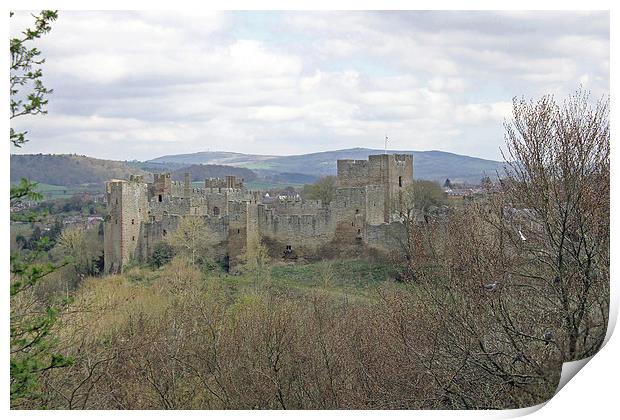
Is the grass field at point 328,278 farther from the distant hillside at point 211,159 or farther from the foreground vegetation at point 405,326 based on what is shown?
the distant hillside at point 211,159

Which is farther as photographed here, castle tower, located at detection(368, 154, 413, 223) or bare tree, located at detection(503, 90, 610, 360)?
castle tower, located at detection(368, 154, 413, 223)

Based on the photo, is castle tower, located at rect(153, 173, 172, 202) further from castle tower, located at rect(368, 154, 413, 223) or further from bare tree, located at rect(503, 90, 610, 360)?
bare tree, located at rect(503, 90, 610, 360)

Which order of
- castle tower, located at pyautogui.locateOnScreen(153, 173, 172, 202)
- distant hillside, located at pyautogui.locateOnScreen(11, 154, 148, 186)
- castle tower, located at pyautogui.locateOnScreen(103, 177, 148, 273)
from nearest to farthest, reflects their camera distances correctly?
castle tower, located at pyautogui.locateOnScreen(103, 177, 148, 273) < distant hillside, located at pyautogui.locateOnScreen(11, 154, 148, 186) < castle tower, located at pyautogui.locateOnScreen(153, 173, 172, 202)

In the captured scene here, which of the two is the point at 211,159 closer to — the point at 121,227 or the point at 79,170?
the point at 79,170

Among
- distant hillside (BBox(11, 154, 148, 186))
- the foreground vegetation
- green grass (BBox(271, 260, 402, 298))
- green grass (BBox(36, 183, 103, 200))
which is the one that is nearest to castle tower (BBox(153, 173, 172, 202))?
distant hillside (BBox(11, 154, 148, 186))

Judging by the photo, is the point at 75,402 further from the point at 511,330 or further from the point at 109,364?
the point at 511,330

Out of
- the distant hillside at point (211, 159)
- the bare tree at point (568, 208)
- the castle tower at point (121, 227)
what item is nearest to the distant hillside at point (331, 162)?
the distant hillside at point (211, 159)

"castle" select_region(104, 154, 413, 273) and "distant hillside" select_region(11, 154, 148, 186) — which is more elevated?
"distant hillside" select_region(11, 154, 148, 186)

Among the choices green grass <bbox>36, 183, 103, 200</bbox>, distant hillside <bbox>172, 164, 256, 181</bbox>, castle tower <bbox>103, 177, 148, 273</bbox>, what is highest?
distant hillside <bbox>172, 164, 256, 181</bbox>
